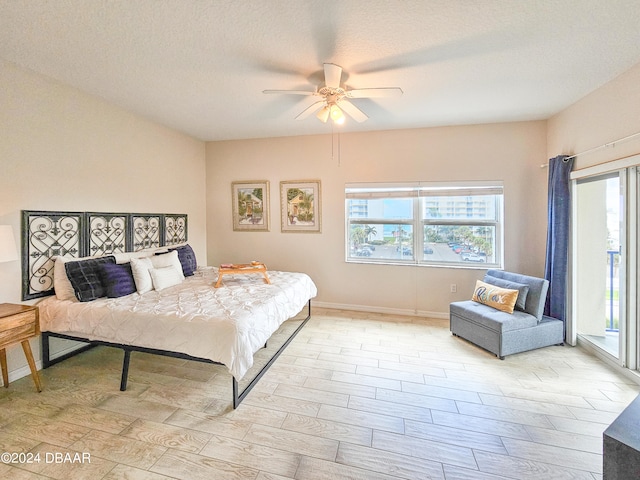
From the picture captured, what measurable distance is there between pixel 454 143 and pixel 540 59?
1.66m

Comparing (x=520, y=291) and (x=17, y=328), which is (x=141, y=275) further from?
(x=520, y=291)

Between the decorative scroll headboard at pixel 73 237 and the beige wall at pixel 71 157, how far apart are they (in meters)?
0.07

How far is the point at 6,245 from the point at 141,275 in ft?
3.57

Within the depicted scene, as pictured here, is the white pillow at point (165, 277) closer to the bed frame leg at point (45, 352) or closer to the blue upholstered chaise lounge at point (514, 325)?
the bed frame leg at point (45, 352)

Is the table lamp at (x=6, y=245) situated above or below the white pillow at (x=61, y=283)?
above

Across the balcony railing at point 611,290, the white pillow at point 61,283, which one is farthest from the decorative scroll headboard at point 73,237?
the balcony railing at point 611,290

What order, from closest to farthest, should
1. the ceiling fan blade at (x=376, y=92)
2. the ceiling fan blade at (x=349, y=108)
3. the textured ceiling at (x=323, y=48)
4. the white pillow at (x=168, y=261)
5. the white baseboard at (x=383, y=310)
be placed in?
the textured ceiling at (x=323, y=48) → the ceiling fan blade at (x=376, y=92) → the ceiling fan blade at (x=349, y=108) → the white pillow at (x=168, y=261) → the white baseboard at (x=383, y=310)

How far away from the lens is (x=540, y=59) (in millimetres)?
2383

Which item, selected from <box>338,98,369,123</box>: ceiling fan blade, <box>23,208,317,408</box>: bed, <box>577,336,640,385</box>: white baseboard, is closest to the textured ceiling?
<box>338,98,369,123</box>: ceiling fan blade

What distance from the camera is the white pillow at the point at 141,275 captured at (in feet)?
10.1

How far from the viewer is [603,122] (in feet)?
9.25

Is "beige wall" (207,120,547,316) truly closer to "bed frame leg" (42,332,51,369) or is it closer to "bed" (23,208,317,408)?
"bed" (23,208,317,408)

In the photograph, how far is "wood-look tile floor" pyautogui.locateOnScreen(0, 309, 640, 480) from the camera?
5.43 feet

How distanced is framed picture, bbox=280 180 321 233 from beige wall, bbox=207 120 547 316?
10cm
